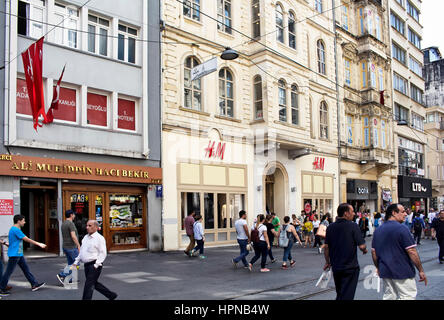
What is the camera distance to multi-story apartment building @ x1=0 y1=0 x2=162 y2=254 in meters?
14.0

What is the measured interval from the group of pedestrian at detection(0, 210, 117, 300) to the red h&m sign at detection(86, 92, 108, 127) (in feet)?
20.6

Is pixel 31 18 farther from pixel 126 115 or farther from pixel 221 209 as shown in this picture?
pixel 221 209

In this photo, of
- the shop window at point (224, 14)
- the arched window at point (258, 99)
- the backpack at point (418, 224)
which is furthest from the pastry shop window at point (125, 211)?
the backpack at point (418, 224)

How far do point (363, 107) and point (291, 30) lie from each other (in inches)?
395

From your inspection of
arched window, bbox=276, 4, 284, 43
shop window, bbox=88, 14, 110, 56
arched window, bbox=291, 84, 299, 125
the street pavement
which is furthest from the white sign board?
arched window, bbox=291, 84, 299, 125

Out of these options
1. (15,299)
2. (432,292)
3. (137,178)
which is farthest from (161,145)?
(432,292)

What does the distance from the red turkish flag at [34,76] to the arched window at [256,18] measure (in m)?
12.3

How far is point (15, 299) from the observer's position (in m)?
8.95

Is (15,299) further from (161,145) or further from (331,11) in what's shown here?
(331,11)

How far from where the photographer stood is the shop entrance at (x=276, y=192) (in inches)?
964

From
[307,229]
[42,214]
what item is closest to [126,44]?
[42,214]

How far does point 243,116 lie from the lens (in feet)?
73.0

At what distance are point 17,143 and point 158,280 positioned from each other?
6.40 meters

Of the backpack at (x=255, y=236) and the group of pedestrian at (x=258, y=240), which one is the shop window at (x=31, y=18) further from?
the backpack at (x=255, y=236)
